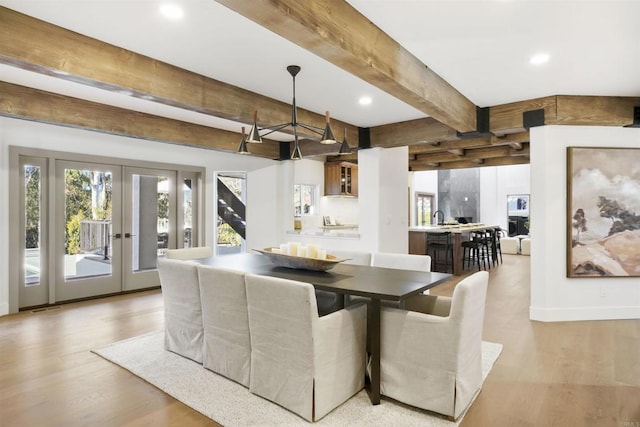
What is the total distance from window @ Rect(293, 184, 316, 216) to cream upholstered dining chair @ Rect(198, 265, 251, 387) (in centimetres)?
518

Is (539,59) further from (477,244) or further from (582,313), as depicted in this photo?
(477,244)

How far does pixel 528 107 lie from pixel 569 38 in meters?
1.63

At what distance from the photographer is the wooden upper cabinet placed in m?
8.20

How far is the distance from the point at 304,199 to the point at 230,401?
235 inches

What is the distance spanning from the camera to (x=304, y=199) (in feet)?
26.9

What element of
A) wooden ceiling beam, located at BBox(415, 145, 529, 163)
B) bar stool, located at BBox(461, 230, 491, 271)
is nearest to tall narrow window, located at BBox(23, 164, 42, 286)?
bar stool, located at BBox(461, 230, 491, 271)

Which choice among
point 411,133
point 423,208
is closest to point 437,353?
point 411,133

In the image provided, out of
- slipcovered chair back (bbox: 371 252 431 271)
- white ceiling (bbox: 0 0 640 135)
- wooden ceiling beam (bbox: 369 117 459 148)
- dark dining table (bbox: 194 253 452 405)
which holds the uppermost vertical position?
white ceiling (bbox: 0 0 640 135)

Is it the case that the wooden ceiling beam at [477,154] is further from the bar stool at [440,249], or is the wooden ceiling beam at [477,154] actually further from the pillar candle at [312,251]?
the pillar candle at [312,251]

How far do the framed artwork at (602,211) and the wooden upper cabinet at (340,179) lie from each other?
468 centimetres

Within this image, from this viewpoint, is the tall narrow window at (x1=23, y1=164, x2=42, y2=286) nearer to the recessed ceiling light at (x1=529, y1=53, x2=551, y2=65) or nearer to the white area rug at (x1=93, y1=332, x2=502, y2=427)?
the white area rug at (x1=93, y1=332, x2=502, y2=427)

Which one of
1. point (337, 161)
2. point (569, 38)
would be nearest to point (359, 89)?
point (569, 38)

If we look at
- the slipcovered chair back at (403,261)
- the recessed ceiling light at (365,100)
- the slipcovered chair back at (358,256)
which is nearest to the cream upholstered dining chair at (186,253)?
the slipcovered chair back at (358,256)

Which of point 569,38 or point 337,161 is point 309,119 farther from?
point 337,161
